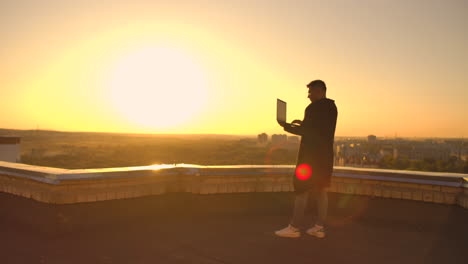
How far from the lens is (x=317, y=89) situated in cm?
418

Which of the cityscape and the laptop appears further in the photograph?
the cityscape

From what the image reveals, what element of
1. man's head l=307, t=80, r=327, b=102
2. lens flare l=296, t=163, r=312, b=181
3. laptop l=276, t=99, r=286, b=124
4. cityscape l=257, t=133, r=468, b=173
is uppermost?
man's head l=307, t=80, r=327, b=102

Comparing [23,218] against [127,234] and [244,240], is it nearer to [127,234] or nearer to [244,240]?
[127,234]

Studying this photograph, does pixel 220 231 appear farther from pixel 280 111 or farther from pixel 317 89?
pixel 317 89

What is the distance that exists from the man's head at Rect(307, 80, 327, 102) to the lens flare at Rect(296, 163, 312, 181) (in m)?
0.79

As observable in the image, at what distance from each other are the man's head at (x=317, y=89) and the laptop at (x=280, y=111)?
0.36m

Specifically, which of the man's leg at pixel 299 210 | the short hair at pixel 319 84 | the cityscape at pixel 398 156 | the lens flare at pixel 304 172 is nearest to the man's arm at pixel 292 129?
the lens flare at pixel 304 172

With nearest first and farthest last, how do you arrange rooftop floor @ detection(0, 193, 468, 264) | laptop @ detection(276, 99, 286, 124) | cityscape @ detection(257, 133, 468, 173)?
rooftop floor @ detection(0, 193, 468, 264)
laptop @ detection(276, 99, 286, 124)
cityscape @ detection(257, 133, 468, 173)

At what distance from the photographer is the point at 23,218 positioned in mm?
4027

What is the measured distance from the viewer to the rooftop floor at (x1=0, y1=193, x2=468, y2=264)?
131 inches

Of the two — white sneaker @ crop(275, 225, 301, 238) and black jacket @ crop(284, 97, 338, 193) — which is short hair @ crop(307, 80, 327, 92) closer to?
black jacket @ crop(284, 97, 338, 193)

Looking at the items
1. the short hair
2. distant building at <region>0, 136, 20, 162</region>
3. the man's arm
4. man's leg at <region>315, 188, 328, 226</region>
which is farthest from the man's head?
distant building at <region>0, 136, 20, 162</region>

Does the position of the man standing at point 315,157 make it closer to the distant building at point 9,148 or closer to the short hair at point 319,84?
the short hair at point 319,84

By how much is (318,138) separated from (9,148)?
16.2 metres
